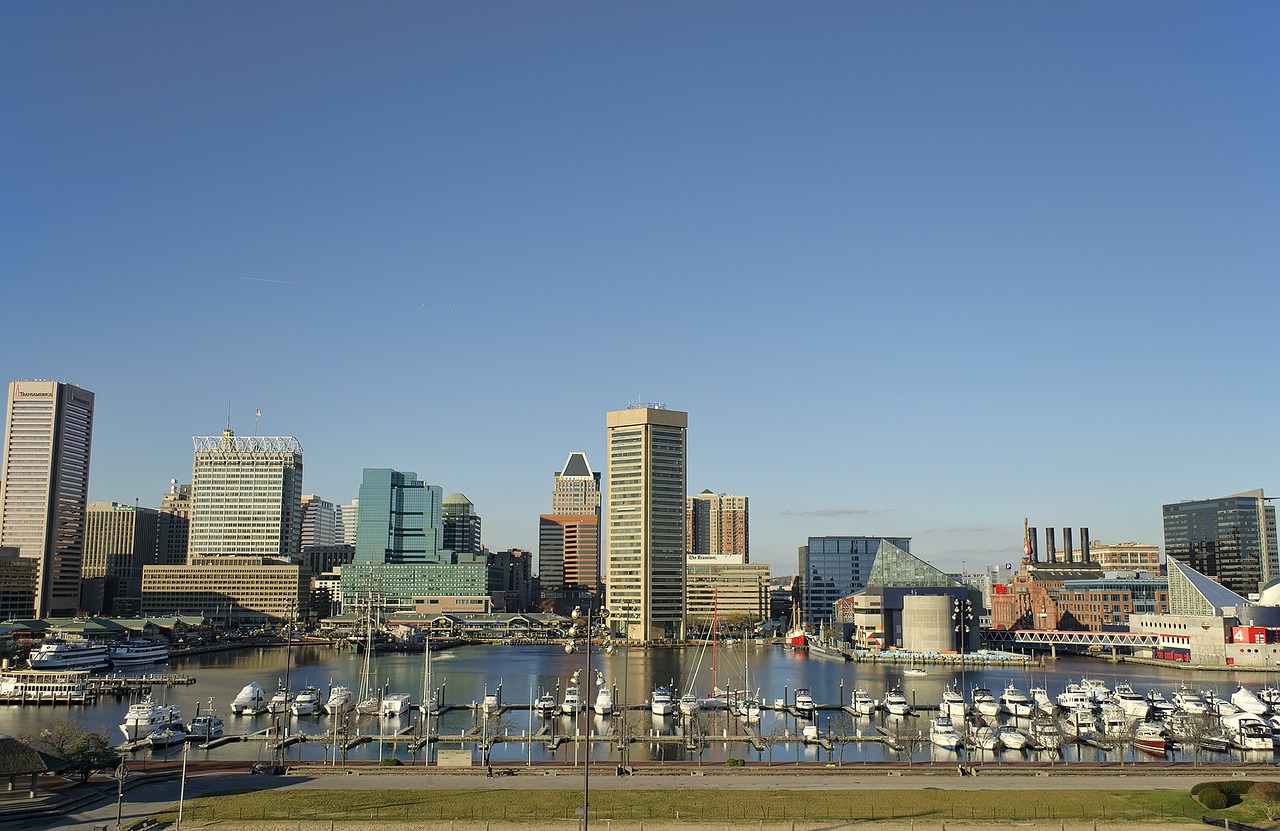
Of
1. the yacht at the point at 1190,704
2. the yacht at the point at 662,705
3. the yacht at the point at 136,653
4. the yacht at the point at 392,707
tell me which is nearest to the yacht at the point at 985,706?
the yacht at the point at 1190,704

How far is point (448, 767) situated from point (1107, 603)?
510 ft

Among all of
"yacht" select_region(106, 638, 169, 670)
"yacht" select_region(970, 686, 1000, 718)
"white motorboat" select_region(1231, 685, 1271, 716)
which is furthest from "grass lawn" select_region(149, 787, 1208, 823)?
"yacht" select_region(106, 638, 169, 670)

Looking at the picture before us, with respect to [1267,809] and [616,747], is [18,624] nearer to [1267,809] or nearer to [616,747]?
[616,747]

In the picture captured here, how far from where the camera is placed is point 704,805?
4762 centimetres

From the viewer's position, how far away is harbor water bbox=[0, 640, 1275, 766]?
71125mm

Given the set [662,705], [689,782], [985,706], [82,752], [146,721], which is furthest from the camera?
[662,705]

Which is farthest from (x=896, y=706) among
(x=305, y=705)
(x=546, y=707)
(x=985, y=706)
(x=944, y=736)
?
(x=305, y=705)

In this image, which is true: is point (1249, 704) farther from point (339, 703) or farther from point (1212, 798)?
point (339, 703)

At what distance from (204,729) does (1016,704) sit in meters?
65.2

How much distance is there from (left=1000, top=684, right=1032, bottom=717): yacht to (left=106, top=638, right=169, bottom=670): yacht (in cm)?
11070

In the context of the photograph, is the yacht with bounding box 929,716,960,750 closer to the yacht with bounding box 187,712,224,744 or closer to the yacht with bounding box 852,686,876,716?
the yacht with bounding box 852,686,876,716

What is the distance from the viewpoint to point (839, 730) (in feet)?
252

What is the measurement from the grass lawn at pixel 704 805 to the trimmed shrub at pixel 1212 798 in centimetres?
44

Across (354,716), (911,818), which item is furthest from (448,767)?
(354,716)
